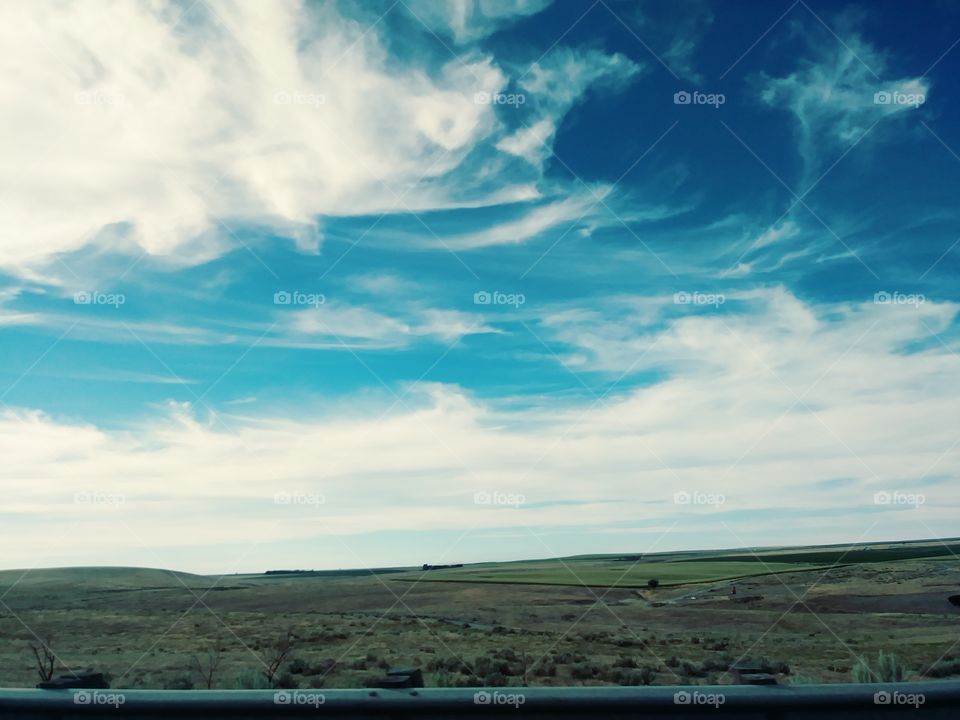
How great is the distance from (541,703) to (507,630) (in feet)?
63.7

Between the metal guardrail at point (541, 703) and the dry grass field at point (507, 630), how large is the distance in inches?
143

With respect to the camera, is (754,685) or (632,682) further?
(632,682)

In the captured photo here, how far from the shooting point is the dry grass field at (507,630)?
602 inches

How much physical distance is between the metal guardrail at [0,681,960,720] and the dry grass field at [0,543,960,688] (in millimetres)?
3630

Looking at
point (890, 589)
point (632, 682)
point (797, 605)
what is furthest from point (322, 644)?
point (890, 589)

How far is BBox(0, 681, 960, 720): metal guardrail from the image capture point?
19.1 feet

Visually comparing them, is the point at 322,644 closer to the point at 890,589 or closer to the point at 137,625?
the point at 137,625

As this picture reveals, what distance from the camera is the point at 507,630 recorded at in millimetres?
24391

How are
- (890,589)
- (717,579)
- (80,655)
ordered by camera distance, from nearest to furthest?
(80,655), (890,589), (717,579)

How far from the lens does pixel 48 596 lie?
4684 centimetres

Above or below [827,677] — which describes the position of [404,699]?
above

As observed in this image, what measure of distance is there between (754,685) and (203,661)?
15.6 metres

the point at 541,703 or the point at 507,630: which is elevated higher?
the point at 541,703

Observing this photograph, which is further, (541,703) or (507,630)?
(507,630)
